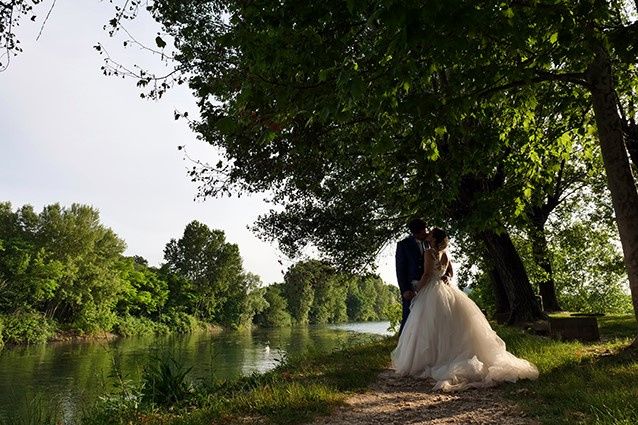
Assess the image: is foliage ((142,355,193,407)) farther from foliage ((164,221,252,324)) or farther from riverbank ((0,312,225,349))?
foliage ((164,221,252,324))

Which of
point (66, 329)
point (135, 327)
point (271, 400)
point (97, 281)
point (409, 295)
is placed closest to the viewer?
point (271, 400)

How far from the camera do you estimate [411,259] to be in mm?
8539

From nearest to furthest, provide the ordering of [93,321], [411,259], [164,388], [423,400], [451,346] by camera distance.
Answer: [423,400] < [451,346] < [164,388] < [411,259] < [93,321]

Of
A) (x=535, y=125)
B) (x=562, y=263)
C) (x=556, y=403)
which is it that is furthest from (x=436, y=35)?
(x=562, y=263)

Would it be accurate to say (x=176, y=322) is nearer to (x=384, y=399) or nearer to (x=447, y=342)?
(x=447, y=342)

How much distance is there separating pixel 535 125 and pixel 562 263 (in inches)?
773

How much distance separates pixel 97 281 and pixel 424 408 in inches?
2370

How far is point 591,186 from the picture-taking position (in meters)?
24.5

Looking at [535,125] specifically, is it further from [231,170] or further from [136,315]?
[136,315]

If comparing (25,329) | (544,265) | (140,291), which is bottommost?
(25,329)

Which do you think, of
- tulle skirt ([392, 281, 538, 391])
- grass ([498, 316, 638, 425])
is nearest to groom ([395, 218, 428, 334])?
tulle skirt ([392, 281, 538, 391])

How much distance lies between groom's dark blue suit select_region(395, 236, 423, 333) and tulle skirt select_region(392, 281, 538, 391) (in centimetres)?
52

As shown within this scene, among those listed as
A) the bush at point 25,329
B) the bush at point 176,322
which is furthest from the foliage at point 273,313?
the bush at point 25,329

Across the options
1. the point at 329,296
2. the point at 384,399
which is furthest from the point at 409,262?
the point at 329,296
